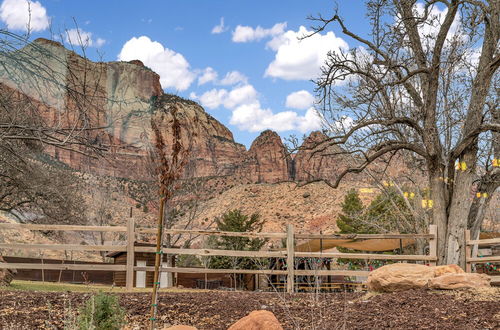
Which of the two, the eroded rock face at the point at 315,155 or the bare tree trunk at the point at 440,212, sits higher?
the eroded rock face at the point at 315,155

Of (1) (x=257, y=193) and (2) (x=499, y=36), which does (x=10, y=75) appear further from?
(1) (x=257, y=193)

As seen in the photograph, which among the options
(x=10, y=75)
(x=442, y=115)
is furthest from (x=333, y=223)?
(x=10, y=75)

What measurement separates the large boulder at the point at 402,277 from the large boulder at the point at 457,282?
Answer: 0.80 ft

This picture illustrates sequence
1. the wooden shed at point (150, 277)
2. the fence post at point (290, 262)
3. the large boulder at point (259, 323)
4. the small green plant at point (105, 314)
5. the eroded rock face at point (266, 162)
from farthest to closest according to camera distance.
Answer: the eroded rock face at point (266, 162) < the wooden shed at point (150, 277) < the fence post at point (290, 262) < the small green plant at point (105, 314) < the large boulder at point (259, 323)

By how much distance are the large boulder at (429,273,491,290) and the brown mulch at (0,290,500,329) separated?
0.26 meters

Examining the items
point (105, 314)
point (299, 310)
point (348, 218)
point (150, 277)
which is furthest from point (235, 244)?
point (105, 314)

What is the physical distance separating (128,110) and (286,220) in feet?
172

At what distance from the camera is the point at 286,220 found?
58.8m

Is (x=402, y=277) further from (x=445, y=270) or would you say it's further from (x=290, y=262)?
(x=290, y=262)

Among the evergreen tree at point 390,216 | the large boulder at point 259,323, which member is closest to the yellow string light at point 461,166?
the evergreen tree at point 390,216

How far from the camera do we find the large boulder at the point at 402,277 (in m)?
9.14

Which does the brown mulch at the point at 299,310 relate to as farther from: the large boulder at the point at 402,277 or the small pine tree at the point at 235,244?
the small pine tree at the point at 235,244

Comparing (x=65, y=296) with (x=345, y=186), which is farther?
(x=345, y=186)

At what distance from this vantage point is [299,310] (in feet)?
26.1
